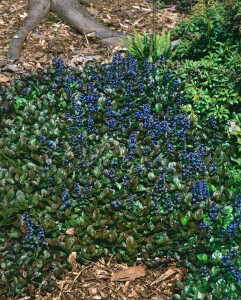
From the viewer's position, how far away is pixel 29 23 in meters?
6.89

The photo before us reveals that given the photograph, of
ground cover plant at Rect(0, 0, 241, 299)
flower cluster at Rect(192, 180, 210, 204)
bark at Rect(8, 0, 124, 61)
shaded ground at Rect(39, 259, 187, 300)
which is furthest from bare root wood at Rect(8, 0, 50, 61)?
shaded ground at Rect(39, 259, 187, 300)

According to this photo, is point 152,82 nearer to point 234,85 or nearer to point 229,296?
point 234,85

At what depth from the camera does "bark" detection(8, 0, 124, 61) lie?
6.65 metres

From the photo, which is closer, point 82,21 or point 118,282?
point 118,282

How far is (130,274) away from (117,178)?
82 cm

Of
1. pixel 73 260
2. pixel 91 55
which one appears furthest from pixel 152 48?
pixel 73 260

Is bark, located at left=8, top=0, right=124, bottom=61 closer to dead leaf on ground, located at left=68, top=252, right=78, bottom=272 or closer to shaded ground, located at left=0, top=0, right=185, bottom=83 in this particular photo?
shaded ground, located at left=0, top=0, right=185, bottom=83

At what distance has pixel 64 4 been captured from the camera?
7.03 metres

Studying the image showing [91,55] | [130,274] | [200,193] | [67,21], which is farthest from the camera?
[67,21]

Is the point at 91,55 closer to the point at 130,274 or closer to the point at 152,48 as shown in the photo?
the point at 152,48

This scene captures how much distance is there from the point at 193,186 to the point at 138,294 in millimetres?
983

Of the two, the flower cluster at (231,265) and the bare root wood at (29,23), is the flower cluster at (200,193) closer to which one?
the flower cluster at (231,265)

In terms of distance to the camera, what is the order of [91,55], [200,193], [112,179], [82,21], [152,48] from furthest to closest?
1. [82,21]
2. [91,55]
3. [152,48]
4. [112,179]
5. [200,193]

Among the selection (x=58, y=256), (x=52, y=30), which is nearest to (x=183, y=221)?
(x=58, y=256)
